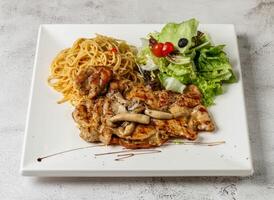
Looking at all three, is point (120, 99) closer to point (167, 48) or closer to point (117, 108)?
point (117, 108)

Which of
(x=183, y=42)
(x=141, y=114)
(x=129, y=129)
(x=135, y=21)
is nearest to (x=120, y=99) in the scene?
(x=141, y=114)

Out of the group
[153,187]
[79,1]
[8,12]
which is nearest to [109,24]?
[79,1]

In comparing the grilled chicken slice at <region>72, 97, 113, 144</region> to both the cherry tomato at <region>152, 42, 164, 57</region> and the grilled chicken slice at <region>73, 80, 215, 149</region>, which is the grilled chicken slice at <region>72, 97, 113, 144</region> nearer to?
→ the grilled chicken slice at <region>73, 80, 215, 149</region>

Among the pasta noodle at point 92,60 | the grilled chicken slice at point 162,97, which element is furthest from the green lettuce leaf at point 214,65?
the pasta noodle at point 92,60

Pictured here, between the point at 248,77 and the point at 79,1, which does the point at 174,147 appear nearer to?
the point at 248,77

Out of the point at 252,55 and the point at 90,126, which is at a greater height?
the point at 252,55

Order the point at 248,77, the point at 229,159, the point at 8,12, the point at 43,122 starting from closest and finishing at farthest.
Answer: the point at 229,159, the point at 43,122, the point at 248,77, the point at 8,12
